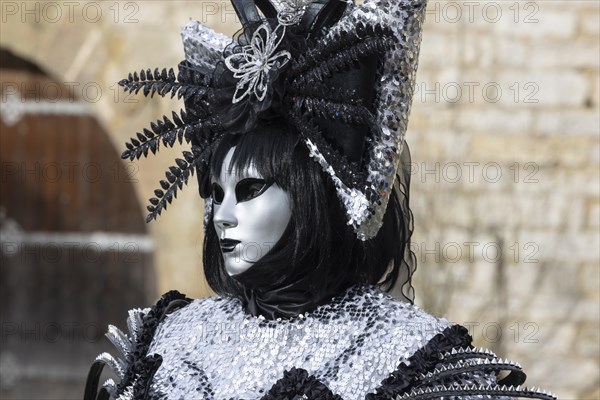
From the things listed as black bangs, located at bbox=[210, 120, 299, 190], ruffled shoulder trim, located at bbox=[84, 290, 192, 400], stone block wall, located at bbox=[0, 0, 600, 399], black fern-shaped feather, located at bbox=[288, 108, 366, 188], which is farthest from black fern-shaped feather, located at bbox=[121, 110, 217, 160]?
stone block wall, located at bbox=[0, 0, 600, 399]

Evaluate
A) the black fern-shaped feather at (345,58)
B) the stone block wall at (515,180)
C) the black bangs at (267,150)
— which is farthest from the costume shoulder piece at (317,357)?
the stone block wall at (515,180)

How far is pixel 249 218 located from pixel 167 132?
0.29 meters

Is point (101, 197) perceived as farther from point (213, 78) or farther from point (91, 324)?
point (213, 78)

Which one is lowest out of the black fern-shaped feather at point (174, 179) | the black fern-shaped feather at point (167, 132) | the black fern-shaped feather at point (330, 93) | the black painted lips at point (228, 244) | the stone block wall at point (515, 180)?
the black painted lips at point (228, 244)

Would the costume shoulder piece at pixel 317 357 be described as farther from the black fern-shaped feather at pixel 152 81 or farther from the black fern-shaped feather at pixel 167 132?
the black fern-shaped feather at pixel 152 81

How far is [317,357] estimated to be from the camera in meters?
2.21

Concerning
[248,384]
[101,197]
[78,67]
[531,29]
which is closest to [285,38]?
[248,384]

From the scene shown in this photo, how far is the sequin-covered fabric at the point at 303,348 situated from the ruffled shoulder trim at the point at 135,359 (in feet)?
0.10

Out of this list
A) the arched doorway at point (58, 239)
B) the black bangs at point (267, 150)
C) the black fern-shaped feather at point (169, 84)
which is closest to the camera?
the black bangs at point (267, 150)

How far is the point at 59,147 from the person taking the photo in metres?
5.96

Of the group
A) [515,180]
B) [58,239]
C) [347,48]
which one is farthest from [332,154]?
[58,239]

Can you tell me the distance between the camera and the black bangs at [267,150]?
223cm

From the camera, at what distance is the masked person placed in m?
2.17

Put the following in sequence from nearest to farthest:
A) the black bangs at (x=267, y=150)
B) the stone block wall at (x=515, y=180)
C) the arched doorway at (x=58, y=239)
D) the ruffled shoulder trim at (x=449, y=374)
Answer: the ruffled shoulder trim at (x=449, y=374) < the black bangs at (x=267, y=150) < the stone block wall at (x=515, y=180) < the arched doorway at (x=58, y=239)
